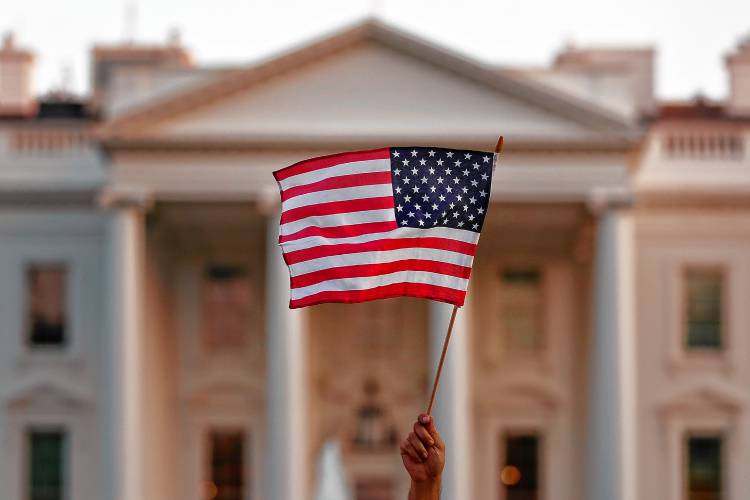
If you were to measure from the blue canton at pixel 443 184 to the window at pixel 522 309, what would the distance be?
24.5m

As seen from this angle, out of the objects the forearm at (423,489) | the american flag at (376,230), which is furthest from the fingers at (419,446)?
the american flag at (376,230)

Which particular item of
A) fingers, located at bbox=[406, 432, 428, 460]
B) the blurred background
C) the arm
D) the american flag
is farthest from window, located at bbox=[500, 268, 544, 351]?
fingers, located at bbox=[406, 432, 428, 460]

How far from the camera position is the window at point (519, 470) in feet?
126

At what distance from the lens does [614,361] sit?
34156 mm

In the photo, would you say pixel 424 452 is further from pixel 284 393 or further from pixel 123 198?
pixel 123 198

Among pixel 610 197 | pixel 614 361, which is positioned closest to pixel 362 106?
pixel 610 197

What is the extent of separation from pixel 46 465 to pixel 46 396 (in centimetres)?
141

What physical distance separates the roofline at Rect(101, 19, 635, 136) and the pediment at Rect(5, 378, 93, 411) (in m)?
6.32

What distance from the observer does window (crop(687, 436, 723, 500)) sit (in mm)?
37906

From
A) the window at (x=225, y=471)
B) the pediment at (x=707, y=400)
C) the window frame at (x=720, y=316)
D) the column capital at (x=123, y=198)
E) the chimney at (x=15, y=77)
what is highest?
the chimney at (x=15, y=77)

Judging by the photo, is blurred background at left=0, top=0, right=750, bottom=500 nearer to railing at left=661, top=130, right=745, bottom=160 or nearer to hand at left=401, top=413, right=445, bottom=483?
railing at left=661, top=130, right=745, bottom=160

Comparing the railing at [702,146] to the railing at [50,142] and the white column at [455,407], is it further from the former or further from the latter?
the railing at [50,142]

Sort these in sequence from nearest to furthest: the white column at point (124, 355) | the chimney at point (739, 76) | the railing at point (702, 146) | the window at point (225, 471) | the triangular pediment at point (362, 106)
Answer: the triangular pediment at point (362, 106), the white column at point (124, 355), the railing at point (702, 146), the window at point (225, 471), the chimney at point (739, 76)

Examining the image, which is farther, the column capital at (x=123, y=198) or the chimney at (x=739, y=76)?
the chimney at (x=739, y=76)
